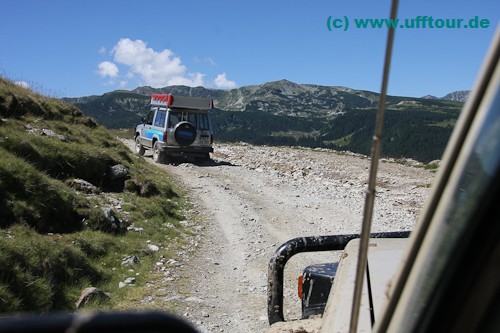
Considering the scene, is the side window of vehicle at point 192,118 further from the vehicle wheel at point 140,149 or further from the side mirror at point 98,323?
the side mirror at point 98,323

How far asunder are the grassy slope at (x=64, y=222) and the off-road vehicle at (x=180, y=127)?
705cm

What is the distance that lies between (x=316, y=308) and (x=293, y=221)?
27.3 feet

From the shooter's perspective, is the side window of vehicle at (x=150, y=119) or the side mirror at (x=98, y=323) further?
the side window of vehicle at (x=150, y=119)

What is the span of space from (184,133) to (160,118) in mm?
1687

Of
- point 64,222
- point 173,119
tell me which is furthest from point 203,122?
point 64,222

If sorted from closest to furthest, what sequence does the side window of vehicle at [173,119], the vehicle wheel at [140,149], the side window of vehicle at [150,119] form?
the side window of vehicle at [173,119] < the side window of vehicle at [150,119] < the vehicle wheel at [140,149]

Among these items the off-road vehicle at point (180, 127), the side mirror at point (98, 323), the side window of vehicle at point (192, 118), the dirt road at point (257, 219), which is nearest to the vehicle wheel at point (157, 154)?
the off-road vehicle at point (180, 127)

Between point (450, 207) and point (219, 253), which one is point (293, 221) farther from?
point (450, 207)

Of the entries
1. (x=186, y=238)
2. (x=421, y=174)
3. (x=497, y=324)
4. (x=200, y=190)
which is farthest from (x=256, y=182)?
(x=497, y=324)

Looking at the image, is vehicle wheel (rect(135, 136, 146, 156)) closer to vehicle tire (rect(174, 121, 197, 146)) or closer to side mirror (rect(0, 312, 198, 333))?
vehicle tire (rect(174, 121, 197, 146))

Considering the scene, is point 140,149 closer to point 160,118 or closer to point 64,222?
point 160,118

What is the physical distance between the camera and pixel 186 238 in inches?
381

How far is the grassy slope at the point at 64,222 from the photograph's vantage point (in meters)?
5.57

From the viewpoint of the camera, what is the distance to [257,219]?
37.3ft
